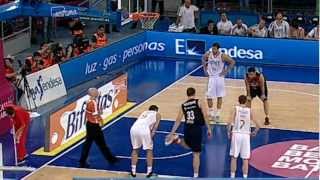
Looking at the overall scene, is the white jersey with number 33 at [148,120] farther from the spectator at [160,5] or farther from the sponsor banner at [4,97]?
the spectator at [160,5]

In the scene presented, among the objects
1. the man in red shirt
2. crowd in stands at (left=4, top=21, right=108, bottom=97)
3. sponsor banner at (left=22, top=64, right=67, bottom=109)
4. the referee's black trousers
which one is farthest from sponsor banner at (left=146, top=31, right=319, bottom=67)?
the man in red shirt

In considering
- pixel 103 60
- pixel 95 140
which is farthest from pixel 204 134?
pixel 103 60

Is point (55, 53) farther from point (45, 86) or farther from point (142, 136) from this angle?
point (142, 136)

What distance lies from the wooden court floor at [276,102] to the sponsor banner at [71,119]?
83cm

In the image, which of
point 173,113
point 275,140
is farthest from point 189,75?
point 275,140

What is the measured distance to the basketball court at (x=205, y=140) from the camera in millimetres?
15430

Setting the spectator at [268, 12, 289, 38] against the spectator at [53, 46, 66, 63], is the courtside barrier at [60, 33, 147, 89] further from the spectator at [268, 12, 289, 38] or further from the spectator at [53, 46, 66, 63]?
the spectator at [268, 12, 289, 38]

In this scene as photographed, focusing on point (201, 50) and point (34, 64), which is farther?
point (201, 50)

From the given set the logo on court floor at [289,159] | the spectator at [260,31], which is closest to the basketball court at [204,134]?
the logo on court floor at [289,159]

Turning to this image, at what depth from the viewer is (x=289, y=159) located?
635 inches

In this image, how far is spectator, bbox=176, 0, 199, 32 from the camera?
91.1 feet

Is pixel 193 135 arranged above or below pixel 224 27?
below

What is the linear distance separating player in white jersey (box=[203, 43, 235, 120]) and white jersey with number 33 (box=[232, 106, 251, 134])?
396 cm

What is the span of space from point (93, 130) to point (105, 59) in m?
8.83
